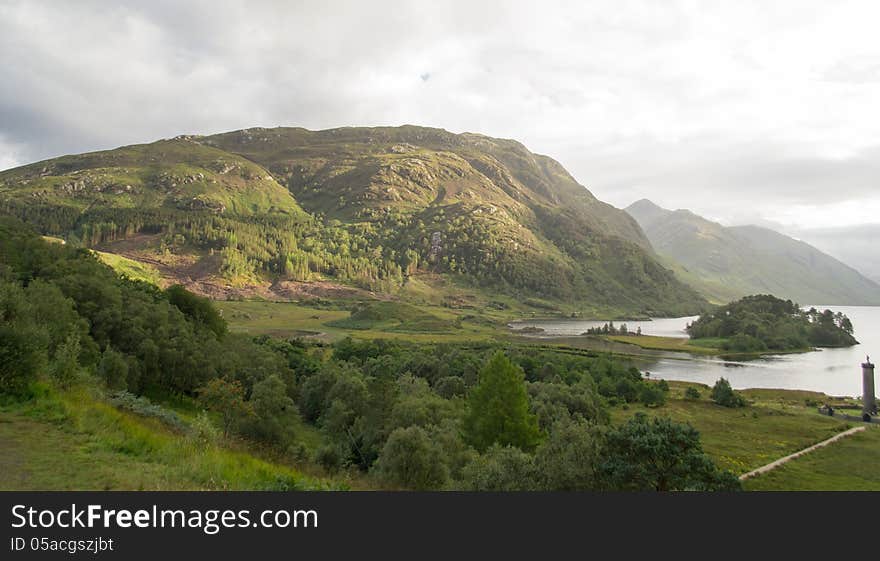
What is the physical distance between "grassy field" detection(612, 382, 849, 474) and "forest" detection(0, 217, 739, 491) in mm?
7908

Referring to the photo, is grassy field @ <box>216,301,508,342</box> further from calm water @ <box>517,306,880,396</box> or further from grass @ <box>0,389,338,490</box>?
grass @ <box>0,389,338,490</box>

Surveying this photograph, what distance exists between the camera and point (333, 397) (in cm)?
5666

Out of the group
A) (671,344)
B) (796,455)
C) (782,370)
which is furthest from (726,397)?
(671,344)

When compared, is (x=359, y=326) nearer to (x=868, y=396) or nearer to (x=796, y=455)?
(x=796, y=455)

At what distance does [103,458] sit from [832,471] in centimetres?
6490

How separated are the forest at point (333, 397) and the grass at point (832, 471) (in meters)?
16.7

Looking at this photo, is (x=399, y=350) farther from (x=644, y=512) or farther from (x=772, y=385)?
(x=644, y=512)

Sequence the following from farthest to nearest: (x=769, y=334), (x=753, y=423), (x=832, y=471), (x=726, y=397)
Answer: (x=769, y=334) < (x=726, y=397) < (x=753, y=423) < (x=832, y=471)

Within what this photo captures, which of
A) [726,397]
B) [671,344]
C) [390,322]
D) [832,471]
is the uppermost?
[390,322]

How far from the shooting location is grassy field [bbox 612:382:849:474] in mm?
56184

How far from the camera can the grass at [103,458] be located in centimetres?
959

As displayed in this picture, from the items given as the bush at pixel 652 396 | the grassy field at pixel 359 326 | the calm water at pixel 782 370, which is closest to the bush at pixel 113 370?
the bush at pixel 652 396

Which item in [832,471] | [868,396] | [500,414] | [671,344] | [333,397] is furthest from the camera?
[671,344]

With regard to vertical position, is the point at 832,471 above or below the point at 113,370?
below
